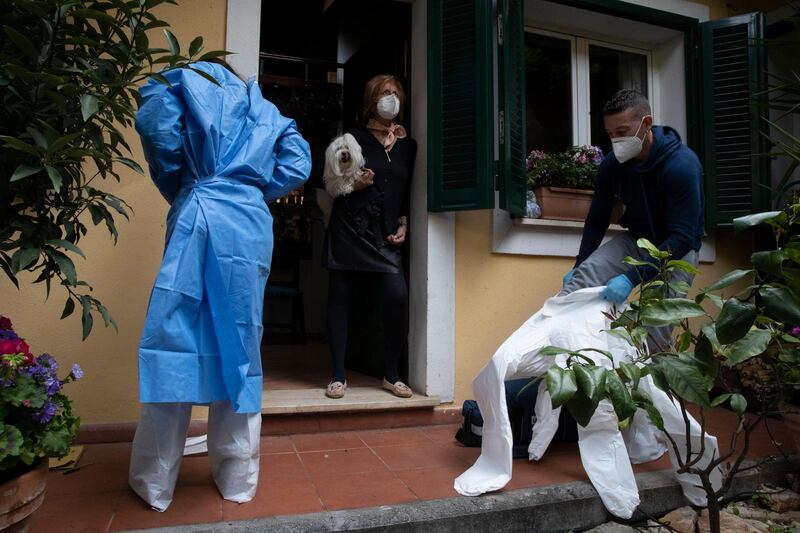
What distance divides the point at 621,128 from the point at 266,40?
4242 mm

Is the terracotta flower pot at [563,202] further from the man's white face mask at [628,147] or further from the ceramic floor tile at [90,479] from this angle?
the ceramic floor tile at [90,479]

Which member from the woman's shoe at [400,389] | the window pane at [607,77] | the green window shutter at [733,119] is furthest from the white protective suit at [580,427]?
the window pane at [607,77]

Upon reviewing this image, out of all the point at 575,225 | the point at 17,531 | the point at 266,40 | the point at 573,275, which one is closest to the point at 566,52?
the point at 575,225

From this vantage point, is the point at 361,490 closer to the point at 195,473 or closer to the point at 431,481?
the point at 431,481

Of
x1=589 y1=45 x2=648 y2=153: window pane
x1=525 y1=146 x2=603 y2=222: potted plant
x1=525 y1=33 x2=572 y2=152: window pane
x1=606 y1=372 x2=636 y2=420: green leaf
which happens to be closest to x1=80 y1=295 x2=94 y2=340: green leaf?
x1=606 y1=372 x2=636 y2=420: green leaf

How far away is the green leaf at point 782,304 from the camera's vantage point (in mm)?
1099

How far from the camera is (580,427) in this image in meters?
2.44

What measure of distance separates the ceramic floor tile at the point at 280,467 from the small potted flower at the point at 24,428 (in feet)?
2.82

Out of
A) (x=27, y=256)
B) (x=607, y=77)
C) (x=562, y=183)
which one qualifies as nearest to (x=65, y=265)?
(x=27, y=256)

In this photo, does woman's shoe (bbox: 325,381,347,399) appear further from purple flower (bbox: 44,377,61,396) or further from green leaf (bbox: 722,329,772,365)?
green leaf (bbox: 722,329,772,365)

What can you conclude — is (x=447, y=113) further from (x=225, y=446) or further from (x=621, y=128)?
(x=225, y=446)

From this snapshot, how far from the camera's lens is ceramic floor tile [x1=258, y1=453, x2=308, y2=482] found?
2.33 m

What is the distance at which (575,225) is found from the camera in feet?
12.1

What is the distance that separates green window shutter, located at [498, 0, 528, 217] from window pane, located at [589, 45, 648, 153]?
115 centimetres
